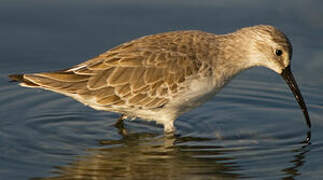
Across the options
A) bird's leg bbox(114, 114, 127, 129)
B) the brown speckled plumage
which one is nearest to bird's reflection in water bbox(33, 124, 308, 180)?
bird's leg bbox(114, 114, 127, 129)

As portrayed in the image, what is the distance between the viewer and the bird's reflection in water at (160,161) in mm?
10078

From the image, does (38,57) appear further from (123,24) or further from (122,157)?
(122,157)

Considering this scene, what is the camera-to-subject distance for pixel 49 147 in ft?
35.8

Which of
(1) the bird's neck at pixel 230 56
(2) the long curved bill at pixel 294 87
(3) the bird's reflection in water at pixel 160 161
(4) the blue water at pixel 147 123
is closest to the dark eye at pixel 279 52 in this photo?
(2) the long curved bill at pixel 294 87

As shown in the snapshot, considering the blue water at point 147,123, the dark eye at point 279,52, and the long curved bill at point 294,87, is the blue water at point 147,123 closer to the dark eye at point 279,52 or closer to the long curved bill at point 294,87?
the long curved bill at point 294,87

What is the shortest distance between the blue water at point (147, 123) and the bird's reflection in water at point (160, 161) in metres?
0.02

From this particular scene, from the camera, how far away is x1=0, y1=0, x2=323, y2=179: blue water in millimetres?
10352

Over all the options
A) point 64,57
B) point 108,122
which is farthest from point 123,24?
point 108,122

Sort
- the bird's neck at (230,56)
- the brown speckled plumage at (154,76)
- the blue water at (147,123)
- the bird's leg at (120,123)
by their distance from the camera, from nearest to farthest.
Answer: the blue water at (147,123) → the brown speckled plumage at (154,76) → the bird's neck at (230,56) → the bird's leg at (120,123)

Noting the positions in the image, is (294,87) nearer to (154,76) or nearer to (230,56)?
(230,56)

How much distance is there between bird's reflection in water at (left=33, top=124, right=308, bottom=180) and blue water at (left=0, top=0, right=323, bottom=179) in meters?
0.02

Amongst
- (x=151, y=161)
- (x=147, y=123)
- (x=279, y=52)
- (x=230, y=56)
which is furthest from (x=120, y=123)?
(x=279, y=52)

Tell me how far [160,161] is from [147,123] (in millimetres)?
1832

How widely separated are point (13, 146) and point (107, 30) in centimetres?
467
